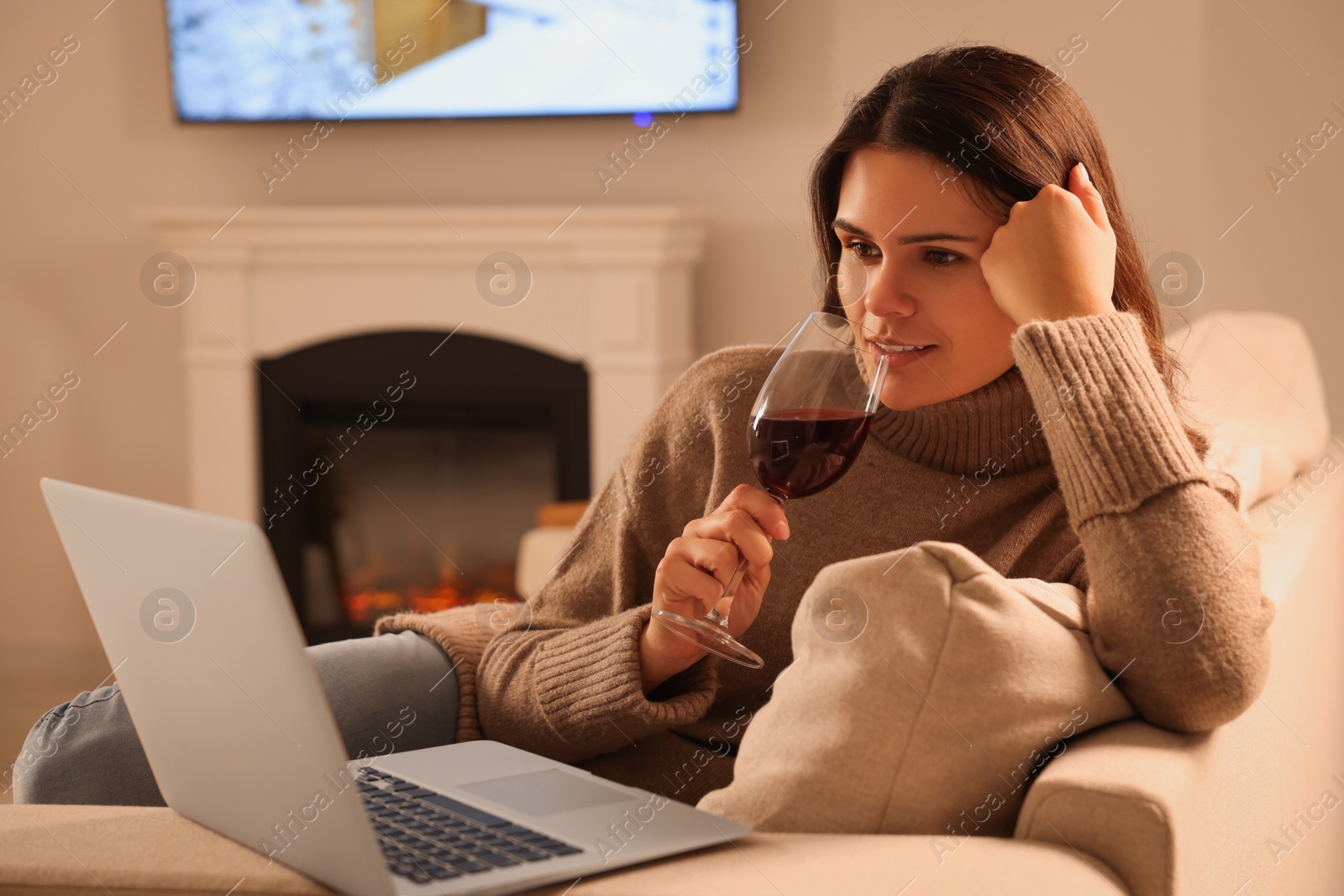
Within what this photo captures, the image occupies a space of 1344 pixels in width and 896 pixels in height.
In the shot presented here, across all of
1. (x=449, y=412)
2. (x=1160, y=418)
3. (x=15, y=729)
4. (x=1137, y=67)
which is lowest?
(x=15, y=729)

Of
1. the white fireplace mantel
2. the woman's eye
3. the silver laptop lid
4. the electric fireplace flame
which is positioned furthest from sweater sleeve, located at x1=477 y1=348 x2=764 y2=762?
the electric fireplace flame

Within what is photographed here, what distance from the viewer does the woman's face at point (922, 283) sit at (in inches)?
46.6

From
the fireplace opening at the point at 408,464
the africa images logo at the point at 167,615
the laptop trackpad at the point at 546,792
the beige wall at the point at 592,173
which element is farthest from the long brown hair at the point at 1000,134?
the fireplace opening at the point at 408,464

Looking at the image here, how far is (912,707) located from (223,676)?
1.28 feet

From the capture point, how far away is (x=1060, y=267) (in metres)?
1.09

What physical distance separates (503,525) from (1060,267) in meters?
2.83

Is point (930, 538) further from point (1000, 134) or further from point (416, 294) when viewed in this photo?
point (416, 294)

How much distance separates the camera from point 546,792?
0.83 meters

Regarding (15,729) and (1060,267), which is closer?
(1060,267)

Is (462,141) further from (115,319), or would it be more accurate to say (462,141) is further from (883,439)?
(883,439)

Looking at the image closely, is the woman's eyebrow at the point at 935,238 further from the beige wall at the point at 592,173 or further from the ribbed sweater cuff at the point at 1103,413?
the beige wall at the point at 592,173

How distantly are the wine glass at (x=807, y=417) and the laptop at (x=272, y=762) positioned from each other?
242 mm

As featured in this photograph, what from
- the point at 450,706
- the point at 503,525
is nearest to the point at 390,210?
the point at 503,525

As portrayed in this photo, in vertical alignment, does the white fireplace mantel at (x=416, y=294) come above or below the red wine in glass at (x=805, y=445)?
below
